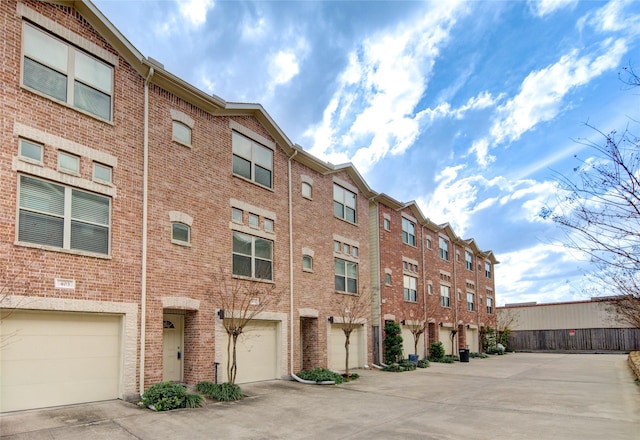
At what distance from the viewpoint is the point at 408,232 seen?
30.1m

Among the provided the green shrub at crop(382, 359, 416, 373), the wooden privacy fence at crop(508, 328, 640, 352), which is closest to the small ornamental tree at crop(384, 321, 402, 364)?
the green shrub at crop(382, 359, 416, 373)

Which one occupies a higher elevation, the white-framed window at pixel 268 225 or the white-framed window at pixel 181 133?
the white-framed window at pixel 181 133

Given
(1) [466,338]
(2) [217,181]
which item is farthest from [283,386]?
(1) [466,338]

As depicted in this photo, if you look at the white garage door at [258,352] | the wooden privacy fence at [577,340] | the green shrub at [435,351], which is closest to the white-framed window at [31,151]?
the white garage door at [258,352]

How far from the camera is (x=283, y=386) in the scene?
16547 millimetres

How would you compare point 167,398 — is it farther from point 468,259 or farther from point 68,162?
point 468,259

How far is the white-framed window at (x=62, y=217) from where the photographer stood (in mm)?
10719

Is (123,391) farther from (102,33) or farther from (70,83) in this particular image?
(102,33)

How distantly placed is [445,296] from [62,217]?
2858 cm

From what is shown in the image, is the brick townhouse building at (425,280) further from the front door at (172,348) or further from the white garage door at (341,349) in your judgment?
the front door at (172,348)

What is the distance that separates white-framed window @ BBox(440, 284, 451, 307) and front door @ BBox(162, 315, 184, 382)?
903 inches

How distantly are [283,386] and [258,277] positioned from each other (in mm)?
3855

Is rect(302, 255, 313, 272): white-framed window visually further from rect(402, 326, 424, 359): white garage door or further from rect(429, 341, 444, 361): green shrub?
rect(429, 341, 444, 361): green shrub

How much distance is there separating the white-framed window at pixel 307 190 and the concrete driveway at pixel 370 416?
Answer: 7722mm
